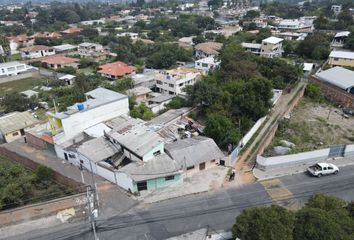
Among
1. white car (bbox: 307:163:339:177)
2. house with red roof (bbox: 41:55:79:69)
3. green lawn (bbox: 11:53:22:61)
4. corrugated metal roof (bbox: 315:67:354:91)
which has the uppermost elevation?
corrugated metal roof (bbox: 315:67:354:91)

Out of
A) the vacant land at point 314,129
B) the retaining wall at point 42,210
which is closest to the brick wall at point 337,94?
the vacant land at point 314,129

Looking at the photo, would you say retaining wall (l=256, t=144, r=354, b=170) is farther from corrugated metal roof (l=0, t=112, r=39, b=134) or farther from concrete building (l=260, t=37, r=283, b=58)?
concrete building (l=260, t=37, r=283, b=58)

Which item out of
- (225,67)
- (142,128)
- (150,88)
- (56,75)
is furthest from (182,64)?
(142,128)

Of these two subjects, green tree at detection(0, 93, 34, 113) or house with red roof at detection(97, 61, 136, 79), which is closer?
green tree at detection(0, 93, 34, 113)

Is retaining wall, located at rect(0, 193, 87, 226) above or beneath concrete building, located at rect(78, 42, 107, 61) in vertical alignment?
above

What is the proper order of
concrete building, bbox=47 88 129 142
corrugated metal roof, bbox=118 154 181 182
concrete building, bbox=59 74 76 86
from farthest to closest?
concrete building, bbox=59 74 76 86 → concrete building, bbox=47 88 129 142 → corrugated metal roof, bbox=118 154 181 182

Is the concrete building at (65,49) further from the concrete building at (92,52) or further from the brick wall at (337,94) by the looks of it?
the brick wall at (337,94)

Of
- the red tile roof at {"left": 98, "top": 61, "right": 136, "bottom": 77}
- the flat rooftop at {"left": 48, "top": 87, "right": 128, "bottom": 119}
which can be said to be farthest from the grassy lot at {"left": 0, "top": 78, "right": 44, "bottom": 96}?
the flat rooftop at {"left": 48, "top": 87, "right": 128, "bottom": 119}
